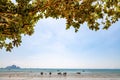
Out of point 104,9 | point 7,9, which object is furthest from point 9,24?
point 104,9

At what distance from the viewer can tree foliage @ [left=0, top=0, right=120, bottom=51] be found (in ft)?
25.8

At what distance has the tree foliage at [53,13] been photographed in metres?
7.88

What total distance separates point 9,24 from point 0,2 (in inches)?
38.1

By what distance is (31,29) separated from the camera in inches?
367

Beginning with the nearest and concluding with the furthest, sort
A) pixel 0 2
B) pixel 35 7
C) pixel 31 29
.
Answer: pixel 0 2 → pixel 35 7 → pixel 31 29

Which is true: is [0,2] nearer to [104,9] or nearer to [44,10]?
[44,10]

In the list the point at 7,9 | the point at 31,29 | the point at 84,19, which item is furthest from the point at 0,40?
the point at 84,19

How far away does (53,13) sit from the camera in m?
8.36

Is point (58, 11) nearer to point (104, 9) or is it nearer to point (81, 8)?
point (81, 8)

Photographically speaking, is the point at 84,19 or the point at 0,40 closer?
the point at 84,19

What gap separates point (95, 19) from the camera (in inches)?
328

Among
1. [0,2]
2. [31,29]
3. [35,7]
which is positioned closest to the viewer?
[0,2]

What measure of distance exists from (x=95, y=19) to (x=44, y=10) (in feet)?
5.15

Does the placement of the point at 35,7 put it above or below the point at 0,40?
above
